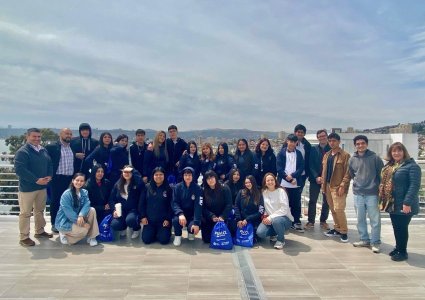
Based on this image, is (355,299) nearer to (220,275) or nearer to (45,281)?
(220,275)

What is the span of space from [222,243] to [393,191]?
2.43 meters

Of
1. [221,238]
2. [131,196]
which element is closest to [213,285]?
[221,238]

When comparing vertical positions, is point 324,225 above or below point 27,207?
below

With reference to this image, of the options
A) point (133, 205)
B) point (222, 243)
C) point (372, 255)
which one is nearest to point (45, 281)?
point (133, 205)

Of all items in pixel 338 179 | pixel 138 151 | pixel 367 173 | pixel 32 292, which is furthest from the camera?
pixel 138 151

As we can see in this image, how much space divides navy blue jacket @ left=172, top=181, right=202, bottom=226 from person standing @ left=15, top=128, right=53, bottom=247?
1.96 metres

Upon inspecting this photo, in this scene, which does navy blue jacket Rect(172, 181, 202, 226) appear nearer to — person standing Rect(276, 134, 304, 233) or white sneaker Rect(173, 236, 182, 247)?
white sneaker Rect(173, 236, 182, 247)

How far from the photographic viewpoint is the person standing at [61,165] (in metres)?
5.36

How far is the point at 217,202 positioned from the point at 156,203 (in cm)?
95

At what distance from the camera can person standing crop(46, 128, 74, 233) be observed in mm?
5359

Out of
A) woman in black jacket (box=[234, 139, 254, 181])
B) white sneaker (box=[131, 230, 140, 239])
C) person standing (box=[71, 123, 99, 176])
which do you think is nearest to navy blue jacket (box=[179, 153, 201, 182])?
woman in black jacket (box=[234, 139, 254, 181])

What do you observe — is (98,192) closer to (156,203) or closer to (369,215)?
(156,203)

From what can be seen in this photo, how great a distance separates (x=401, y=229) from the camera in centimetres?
437

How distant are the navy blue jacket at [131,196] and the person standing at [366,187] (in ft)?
10.9
